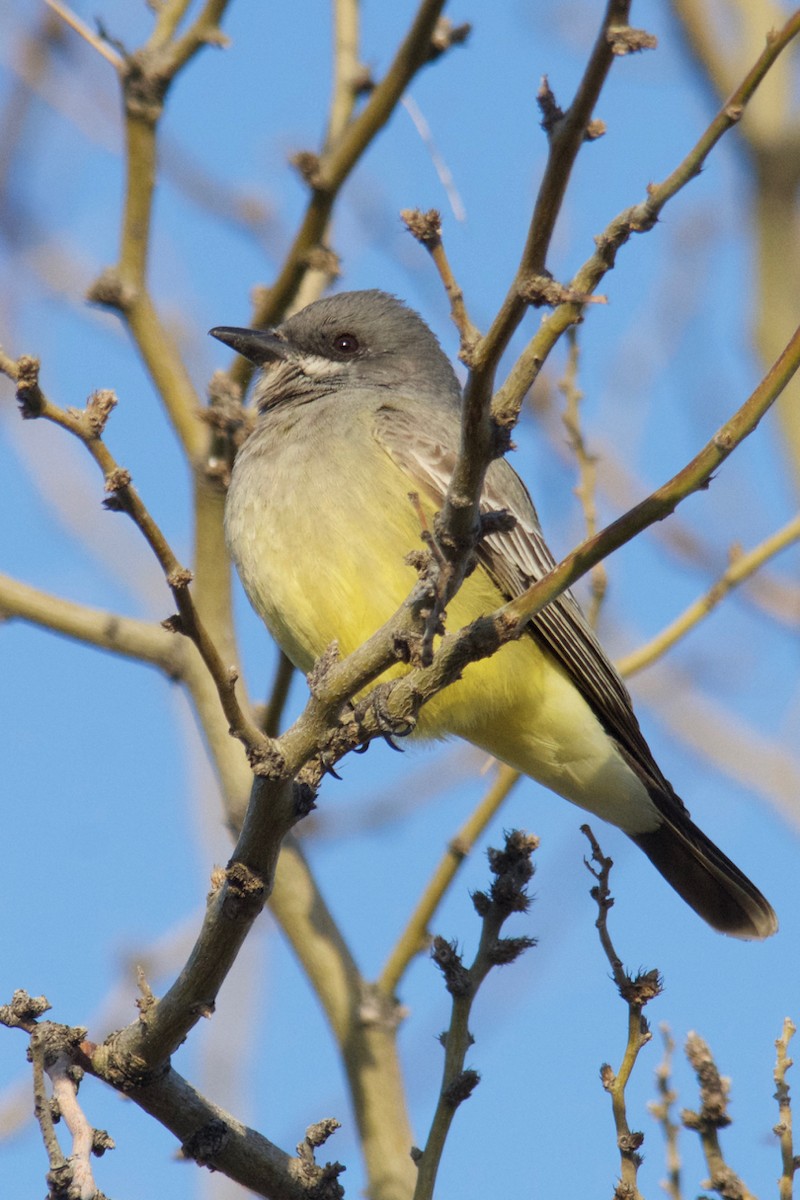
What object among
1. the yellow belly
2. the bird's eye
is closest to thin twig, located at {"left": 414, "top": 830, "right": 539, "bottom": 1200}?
the yellow belly

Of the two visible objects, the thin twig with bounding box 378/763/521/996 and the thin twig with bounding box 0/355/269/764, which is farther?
the thin twig with bounding box 378/763/521/996

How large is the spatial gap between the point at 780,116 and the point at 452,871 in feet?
16.0

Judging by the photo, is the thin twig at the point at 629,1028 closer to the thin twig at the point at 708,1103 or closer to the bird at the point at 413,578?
the thin twig at the point at 708,1103

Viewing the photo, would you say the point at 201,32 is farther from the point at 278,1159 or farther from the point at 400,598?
the point at 278,1159

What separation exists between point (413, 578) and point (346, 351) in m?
2.00

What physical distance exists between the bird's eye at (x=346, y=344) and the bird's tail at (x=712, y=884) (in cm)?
259

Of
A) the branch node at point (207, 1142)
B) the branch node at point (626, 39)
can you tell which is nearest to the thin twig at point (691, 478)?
the branch node at point (626, 39)

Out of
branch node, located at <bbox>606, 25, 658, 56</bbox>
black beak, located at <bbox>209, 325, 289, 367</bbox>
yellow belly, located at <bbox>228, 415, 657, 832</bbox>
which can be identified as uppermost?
black beak, located at <bbox>209, 325, 289, 367</bbox>

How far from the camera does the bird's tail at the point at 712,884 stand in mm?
6309

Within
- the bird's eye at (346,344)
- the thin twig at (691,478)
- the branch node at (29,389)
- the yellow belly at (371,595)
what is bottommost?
the thin twig at (691,478)

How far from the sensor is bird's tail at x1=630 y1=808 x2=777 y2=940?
6309 mm

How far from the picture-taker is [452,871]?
17.4ft

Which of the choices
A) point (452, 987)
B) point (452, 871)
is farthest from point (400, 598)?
point (452, 987)

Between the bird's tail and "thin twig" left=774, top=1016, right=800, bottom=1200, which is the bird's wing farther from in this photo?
"thin twig" left=774, top=1016, right=800, bottom=1200
